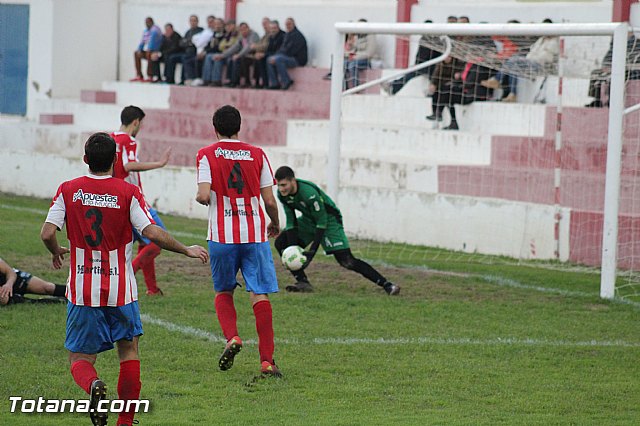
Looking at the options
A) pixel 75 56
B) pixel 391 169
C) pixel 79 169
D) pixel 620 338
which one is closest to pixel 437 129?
pixel 391 169

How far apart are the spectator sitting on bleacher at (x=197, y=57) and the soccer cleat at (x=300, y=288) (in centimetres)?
1210

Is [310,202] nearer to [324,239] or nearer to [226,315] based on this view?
[324,239]

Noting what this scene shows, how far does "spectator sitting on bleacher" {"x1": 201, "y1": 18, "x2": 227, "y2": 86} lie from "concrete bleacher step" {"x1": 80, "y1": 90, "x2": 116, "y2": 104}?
2.36 metres

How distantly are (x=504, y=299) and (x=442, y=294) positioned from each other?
62cm

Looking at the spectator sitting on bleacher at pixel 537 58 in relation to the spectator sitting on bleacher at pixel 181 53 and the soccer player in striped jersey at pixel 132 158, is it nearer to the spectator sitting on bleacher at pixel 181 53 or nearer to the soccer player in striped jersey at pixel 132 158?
the soccer player in striped jersey at pixel 132 158

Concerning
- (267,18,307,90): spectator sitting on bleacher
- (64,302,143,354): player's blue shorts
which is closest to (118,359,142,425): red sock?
(64,302,143,354): player's blue shorts

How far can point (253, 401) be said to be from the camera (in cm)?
690

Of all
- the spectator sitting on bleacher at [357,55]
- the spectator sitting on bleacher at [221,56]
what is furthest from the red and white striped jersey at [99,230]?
the spectator sitting on bleacher at [221,56]

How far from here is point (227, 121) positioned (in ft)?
24.7

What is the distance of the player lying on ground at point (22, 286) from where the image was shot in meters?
9.40

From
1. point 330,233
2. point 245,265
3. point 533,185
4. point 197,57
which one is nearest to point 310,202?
point 330,233

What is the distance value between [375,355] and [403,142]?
31.1 feet

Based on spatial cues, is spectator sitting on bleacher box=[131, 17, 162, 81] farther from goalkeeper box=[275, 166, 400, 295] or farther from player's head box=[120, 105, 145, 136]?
player's head box=[120, 105, 145, 136]

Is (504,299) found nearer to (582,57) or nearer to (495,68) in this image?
(495,68)
